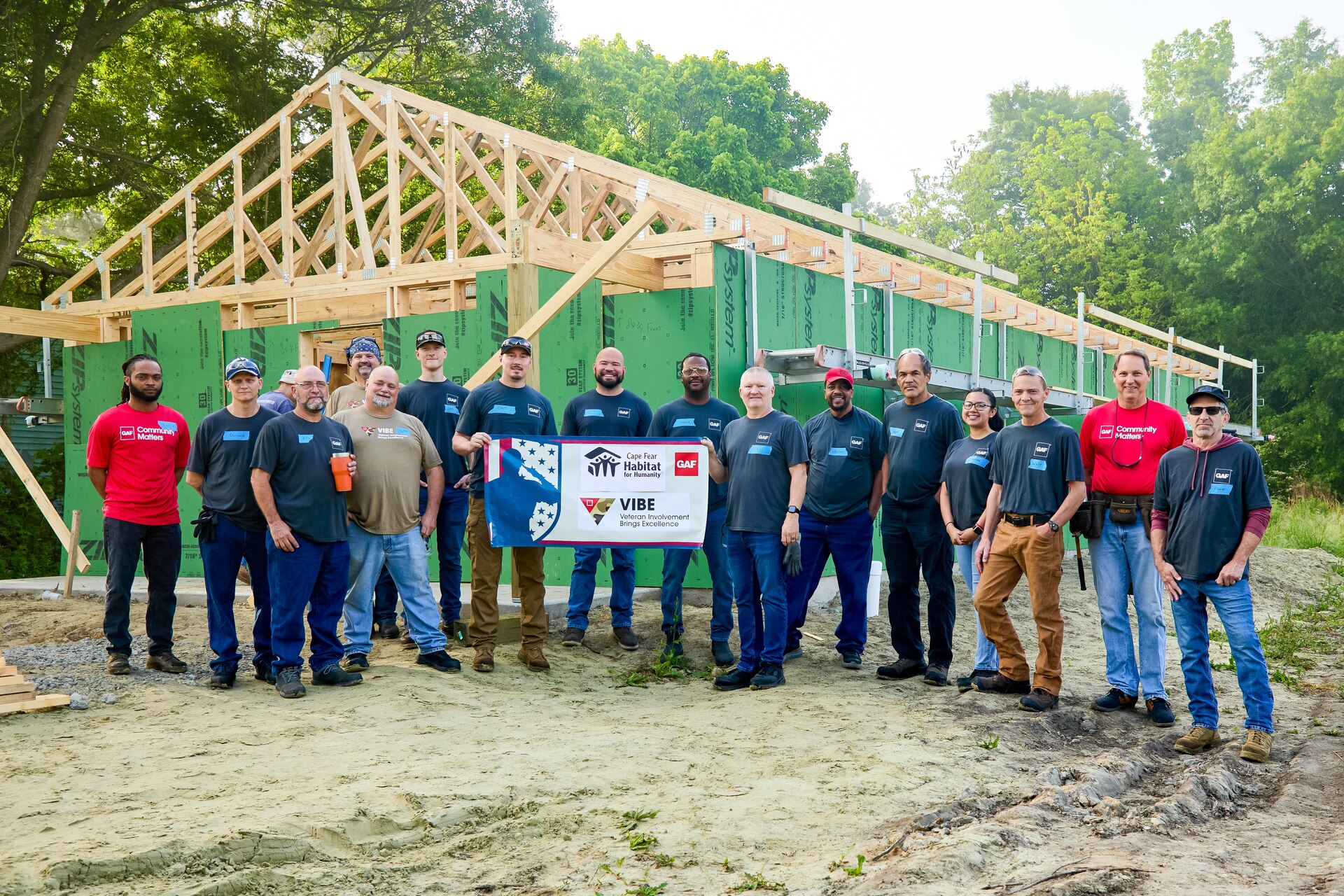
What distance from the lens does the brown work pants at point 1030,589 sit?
608cm

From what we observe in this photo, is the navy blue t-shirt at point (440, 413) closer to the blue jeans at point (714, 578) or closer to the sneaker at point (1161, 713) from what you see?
the blue jeans at point (714, 578)

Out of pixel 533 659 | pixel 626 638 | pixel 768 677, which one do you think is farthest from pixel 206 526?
pixel 768 677

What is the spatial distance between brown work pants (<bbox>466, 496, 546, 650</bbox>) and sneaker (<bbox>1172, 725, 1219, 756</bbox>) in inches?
145

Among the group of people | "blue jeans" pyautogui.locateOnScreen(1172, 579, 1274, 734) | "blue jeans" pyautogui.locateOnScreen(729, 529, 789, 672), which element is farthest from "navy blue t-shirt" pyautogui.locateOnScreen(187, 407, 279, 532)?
"blue jeans" pyautogui.locateOnScreen(1172, 579, 1274, 734)

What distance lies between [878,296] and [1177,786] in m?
7.88

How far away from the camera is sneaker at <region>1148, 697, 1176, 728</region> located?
591cm

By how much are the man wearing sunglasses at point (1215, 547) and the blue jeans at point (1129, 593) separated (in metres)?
0.37

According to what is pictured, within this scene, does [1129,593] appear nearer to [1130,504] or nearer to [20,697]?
[1130,504]

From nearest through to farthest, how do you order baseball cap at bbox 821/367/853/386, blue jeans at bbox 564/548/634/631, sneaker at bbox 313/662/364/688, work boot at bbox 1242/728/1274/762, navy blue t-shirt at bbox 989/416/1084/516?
work boot at bbox 1242/728/1274/762 → navy blue t-shirt at bbox 989/416/1084/516 → sneaker at bbox 313/662/364/688 → baseball cap at bbox 821/367/853/386 → blue jeans at bbox 564/548/634/631

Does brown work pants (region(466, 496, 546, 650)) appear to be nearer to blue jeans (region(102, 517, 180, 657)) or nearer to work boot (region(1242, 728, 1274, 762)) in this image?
blue jeans (region(102, 517, 180, 657))

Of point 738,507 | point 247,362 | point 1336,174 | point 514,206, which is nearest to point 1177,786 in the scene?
point 738,507

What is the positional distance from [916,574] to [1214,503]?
6.46 ft

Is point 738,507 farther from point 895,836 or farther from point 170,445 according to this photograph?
point 170,445

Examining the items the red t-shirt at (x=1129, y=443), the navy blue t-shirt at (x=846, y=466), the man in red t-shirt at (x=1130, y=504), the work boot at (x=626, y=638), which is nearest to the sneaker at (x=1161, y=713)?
the man in red t-shirt at (x=1130, y=504)
